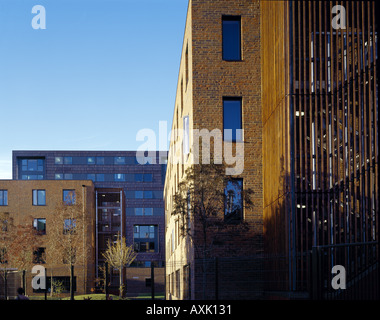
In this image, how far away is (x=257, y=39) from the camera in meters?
23.7

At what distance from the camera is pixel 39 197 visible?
6334 cm

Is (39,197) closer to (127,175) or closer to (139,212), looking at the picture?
(139,212)

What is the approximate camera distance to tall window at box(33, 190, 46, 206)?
63156 mm

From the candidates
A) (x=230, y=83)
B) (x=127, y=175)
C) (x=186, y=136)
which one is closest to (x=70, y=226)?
(x=186, y=136)

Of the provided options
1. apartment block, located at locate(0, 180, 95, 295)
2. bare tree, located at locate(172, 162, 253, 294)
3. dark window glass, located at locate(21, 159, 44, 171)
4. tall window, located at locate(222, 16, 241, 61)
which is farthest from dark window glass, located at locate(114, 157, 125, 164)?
bare tree, located at locate(172, 162, 253, 294)

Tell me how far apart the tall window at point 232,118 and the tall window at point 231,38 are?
5.90ft

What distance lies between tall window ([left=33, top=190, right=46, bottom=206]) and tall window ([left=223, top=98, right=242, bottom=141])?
43508 millimetres

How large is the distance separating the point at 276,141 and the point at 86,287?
44710 mm

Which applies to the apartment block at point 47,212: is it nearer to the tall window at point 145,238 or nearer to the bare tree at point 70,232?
the bare tree at point 70,232

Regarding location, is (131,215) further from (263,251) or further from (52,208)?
(263,251)

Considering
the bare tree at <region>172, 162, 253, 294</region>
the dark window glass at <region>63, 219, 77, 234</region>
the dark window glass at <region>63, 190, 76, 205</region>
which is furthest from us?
the dark window glass at <region>63, 190, 76, 205</region>

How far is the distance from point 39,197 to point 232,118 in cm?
4417

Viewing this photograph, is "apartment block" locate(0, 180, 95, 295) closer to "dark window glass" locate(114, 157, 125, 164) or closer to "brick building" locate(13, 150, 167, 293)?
"brick building" locate(13, 150, 167, 293)
